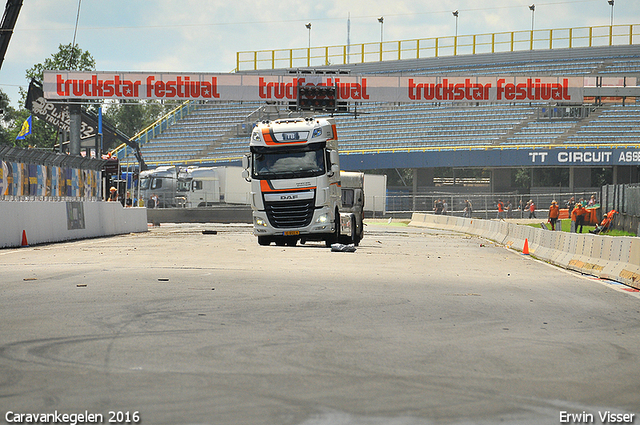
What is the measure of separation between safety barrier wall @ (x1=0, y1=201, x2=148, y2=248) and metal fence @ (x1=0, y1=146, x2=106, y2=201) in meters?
0.29

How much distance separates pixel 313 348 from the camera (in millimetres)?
6660

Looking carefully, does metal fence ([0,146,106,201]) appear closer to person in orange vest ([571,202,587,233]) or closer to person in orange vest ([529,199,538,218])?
person in orange vest ([571,202,587,233])

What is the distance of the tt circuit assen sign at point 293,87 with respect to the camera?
3962 cm

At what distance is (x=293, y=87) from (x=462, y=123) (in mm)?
25765

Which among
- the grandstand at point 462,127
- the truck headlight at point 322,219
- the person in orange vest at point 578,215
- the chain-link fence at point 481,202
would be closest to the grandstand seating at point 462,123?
the grandstand at point 462,127

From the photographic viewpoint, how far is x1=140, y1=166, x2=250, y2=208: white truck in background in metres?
50.3

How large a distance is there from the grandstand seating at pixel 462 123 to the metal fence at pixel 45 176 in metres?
30.4

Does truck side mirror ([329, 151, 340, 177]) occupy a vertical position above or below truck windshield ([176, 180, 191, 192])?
above

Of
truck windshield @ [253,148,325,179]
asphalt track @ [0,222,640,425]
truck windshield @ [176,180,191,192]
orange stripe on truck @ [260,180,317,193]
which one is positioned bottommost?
asphalt track @ [0,222,640,425]

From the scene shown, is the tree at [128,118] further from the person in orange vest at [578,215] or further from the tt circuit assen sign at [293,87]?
the person in orange vest at [578,215]

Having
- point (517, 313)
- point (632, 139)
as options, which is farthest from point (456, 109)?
point (517, 313)

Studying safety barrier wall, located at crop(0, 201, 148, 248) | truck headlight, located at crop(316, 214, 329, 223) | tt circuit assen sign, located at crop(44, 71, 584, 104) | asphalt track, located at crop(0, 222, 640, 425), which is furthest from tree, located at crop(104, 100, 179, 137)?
asphalt track, located at crop(0, 222, 640, 425)

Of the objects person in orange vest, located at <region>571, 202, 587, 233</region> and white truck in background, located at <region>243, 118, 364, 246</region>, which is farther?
person in orange vest, located at <region>571, 202, 587, 233</region>

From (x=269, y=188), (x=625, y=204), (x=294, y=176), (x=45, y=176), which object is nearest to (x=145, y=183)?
(x=45, y=176)
